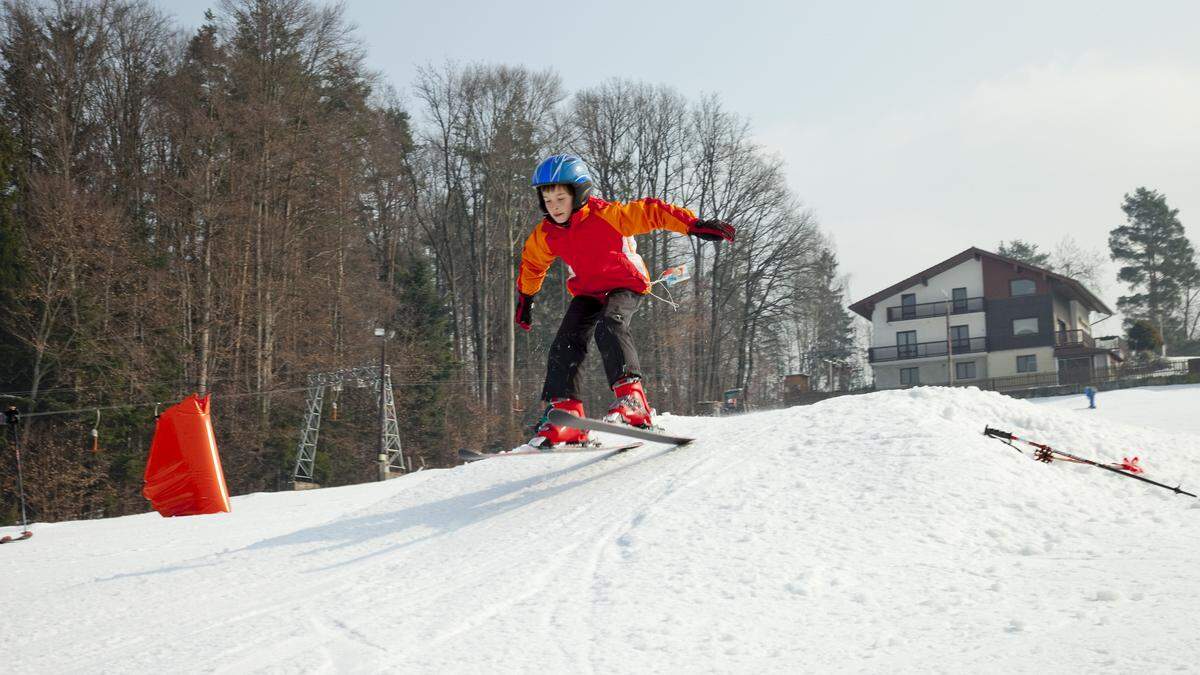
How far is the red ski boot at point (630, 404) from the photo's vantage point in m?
7.53

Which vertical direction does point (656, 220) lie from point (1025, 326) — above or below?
below

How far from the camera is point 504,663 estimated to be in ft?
12.0

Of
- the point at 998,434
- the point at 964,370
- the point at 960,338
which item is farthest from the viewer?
the point at 964,370

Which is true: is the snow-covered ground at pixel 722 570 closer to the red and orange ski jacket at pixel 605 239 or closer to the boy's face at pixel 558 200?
the red and orange ski jacket at pixel 605 239

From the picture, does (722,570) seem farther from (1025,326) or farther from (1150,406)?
(1025,326)

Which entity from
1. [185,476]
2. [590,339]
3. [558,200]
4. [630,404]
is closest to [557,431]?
[630,404]

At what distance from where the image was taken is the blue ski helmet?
727 centimetres

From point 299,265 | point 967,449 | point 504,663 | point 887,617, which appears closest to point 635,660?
point 504,663

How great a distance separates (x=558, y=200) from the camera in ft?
24.1

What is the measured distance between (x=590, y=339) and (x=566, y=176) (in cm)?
145

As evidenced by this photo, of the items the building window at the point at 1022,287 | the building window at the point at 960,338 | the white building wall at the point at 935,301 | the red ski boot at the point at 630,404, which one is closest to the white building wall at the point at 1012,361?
the building window at the point at 960,338

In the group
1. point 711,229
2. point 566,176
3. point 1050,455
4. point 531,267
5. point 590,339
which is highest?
point 566,176

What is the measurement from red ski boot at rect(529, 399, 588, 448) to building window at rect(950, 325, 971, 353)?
123ft

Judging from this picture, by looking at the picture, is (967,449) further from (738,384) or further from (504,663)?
(738,384)
